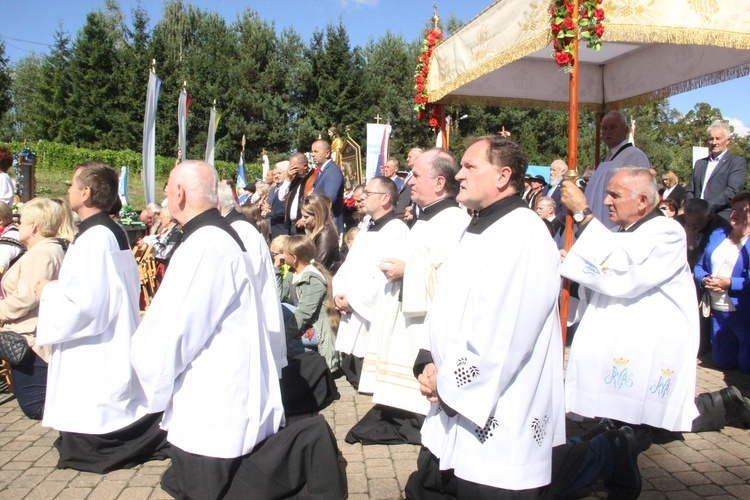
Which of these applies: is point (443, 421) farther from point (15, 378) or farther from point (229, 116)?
point (229, 116)

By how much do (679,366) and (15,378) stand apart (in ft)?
15.5

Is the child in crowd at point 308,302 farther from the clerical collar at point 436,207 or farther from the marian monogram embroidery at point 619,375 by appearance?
the marian monogram embroidery at point 619,375

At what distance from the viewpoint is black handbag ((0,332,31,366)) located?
184 inches

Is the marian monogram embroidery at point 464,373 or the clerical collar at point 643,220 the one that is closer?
the marian monogram embroidery at point 464,373

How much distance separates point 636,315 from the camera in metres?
3.95

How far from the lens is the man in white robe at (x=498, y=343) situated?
256 cm

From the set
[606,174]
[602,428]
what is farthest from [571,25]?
[602,428]

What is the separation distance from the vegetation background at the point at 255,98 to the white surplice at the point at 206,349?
34.4 m

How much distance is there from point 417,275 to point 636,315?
1374 mm

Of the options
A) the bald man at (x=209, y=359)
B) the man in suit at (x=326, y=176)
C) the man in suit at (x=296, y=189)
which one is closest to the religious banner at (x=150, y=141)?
the man in suit at (x=296, y=189)

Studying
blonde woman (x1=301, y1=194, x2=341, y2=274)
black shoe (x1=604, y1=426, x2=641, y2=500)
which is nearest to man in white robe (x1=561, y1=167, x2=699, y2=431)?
black shoe (x1=604, y1=426, x2=641, y2=500)

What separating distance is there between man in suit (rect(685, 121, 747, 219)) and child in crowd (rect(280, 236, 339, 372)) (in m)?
4.50

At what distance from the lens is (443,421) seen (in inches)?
112

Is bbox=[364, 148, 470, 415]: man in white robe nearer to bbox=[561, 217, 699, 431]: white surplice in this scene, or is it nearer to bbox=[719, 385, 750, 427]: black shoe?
bbox=[561, 217, 699, 431]: white surplice
